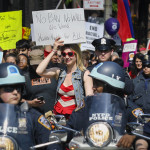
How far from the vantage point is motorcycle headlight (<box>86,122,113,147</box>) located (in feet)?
12.2

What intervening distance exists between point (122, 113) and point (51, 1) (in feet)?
60.8

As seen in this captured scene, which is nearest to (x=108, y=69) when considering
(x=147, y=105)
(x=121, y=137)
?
(x=121, y=137)

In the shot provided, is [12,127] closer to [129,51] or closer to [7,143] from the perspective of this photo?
[7,143]

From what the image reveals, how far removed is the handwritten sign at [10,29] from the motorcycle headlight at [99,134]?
18.2ft

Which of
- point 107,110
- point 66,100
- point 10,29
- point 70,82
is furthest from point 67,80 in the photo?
point 10,29

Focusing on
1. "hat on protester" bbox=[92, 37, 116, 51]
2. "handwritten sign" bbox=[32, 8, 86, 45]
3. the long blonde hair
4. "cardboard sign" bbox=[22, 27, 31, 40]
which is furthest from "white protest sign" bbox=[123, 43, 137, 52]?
the long blonde hair

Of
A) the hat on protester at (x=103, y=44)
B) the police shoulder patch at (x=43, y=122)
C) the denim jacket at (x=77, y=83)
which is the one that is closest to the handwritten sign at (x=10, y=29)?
the hat on protester at (x=103, y=44)

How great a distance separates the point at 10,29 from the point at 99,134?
6.02 meters

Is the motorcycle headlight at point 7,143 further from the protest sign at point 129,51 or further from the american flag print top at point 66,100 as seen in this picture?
the protest sign at point 129,51

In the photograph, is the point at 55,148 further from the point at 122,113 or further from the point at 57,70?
the point at 57,70

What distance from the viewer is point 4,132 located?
380 centimetres

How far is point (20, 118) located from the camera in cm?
394

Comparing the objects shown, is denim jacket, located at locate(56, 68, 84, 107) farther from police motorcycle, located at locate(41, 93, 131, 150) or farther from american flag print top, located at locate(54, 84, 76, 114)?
police motorcycle, located at locate(41, 93, 131, 150)

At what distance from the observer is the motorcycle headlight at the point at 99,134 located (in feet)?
12.2
